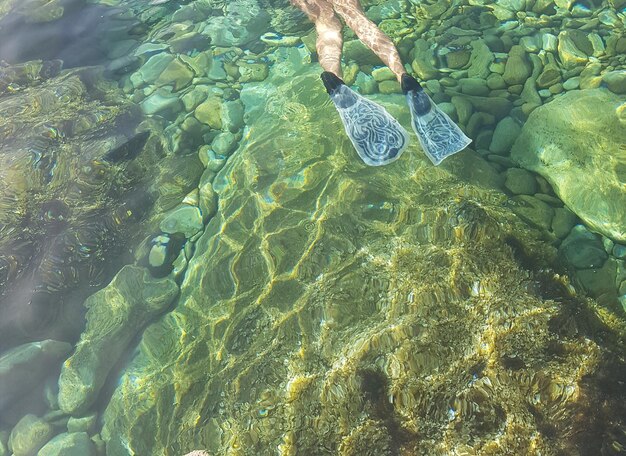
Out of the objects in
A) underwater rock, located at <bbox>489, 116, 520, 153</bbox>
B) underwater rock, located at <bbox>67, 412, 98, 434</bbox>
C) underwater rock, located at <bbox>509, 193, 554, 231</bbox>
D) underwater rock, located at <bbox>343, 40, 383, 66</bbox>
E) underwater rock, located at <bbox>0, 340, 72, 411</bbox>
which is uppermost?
underwater rock, located at <bbox>343, 40, 383, 66</bbox>

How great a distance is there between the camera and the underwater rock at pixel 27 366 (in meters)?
4.04

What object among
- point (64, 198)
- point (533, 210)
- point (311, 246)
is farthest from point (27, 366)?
point (533, 210)

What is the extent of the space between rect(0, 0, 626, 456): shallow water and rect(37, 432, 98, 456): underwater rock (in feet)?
0.05

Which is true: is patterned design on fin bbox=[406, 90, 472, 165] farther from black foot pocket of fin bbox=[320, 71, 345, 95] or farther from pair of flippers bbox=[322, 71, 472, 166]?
black foot pocket of fin bbox=[320, 71, 345, 95]

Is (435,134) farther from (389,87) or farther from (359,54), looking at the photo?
(359,54)

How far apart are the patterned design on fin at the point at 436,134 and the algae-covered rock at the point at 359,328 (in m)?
0.18

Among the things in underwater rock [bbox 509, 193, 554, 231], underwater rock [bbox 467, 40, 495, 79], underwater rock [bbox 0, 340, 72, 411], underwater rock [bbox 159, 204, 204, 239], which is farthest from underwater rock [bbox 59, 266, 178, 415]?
underwater rock [bbox 467, 40, 495, 79]

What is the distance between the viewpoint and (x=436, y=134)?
4.05m

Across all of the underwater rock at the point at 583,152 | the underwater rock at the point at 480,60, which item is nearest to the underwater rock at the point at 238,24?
the underwater rock at the point at 480,60

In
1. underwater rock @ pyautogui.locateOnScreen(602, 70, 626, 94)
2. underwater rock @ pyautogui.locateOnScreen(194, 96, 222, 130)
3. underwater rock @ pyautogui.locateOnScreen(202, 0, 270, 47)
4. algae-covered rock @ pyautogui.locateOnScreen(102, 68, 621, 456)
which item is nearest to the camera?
algae-covered rock @ pyautogui.locateOnScreen(102, 68, 621, 456)

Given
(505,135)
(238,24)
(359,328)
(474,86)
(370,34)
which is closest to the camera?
(359,328)

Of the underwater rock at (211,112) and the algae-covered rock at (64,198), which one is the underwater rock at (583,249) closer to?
the underwater rock at (211,112)

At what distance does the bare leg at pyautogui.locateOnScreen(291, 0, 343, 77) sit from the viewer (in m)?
4.95

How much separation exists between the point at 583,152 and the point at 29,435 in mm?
5517
